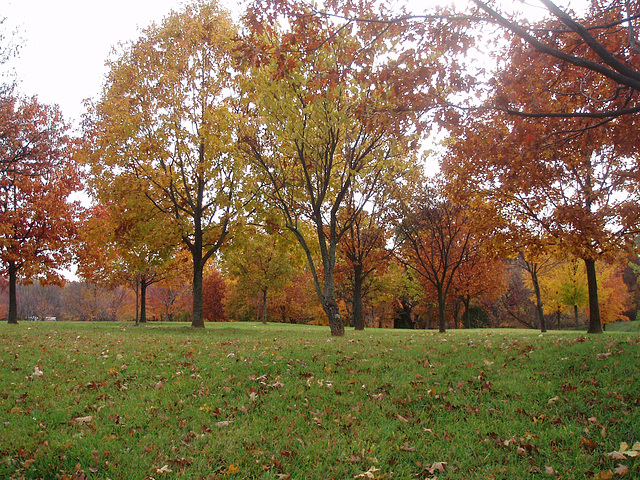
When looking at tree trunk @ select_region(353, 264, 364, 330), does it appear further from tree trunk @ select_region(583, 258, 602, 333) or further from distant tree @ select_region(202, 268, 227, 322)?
distant tree @ select_region(202, 268, 227, 322)

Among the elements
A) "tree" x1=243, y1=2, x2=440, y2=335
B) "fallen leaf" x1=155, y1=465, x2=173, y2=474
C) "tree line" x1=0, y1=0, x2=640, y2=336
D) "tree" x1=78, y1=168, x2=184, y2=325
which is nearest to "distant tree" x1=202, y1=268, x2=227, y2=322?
"tree line" x1=0, y1=0, x2=640, y2=336

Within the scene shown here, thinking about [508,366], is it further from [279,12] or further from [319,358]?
[279,12]

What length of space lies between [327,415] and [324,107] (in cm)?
864

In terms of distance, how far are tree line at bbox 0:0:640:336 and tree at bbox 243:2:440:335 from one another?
0.17ft

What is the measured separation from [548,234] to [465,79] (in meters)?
10.0

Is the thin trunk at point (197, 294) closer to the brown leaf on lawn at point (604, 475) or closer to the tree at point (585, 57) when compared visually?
the tree at point (585, 57)

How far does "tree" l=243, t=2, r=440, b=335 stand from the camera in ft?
19.1

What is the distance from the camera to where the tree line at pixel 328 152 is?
19.9 ft

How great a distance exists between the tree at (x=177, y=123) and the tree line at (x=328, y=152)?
0.09 metres

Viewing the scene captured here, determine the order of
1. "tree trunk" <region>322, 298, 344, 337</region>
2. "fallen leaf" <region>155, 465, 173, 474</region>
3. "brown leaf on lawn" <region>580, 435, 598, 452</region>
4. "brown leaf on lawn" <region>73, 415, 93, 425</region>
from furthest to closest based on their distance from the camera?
"tree trunk" <region>322, 298, 344, 337</region>, "brown leaf on lawn" <region>73, 415, 93, 425</region>, "brown leaf on lawn" <region>580, 435, 598, 452</region>, "fallen leaf" <region>155, 465, 173, 474</region>

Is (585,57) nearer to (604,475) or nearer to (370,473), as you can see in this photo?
(604,475)

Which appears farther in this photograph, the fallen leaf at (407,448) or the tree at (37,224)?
the tree at (37,224)

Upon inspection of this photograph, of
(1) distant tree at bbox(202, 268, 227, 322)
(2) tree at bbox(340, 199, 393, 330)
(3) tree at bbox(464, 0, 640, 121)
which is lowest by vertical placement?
(1) distant tree at bbox(202, 268, 227, 322)

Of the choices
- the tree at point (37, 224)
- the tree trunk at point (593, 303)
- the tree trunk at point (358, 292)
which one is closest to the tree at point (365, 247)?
the tree trunk at point (358, 292)
